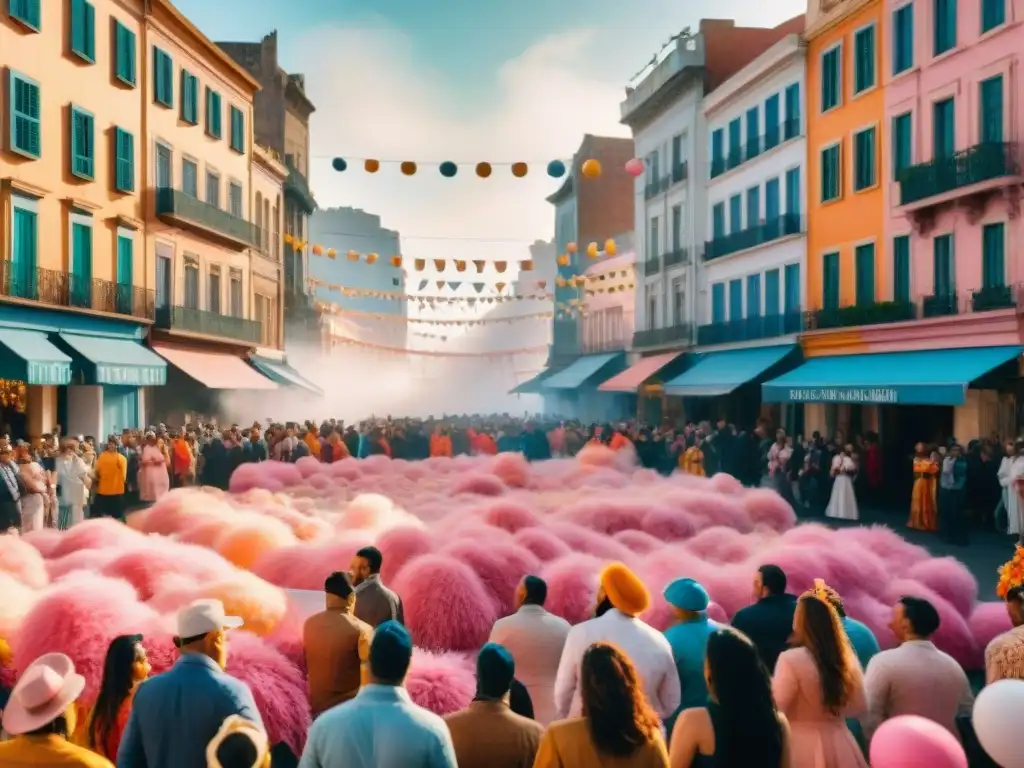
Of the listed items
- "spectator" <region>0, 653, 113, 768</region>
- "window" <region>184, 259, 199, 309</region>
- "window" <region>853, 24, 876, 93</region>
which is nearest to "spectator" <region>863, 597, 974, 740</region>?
"spectator" <region>0, 653, 113, 768</region>

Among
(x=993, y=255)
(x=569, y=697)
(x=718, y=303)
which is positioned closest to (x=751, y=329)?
(x=718, y=303)

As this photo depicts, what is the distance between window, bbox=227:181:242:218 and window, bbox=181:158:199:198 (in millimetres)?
2978

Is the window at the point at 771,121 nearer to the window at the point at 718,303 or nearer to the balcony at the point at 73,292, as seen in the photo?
the window at the point at 718,303

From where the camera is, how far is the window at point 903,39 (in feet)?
82.5

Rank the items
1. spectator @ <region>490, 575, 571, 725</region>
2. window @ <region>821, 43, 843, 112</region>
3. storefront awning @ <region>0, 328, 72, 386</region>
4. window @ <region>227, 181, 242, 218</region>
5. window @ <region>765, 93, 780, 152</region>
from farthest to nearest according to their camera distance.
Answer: window @ <region>227, 181, 242, 218</region> < window @ <region>765, 93, 780, 152</region> < window @ <region>821, 43, 843, 112</region> < storefront awning @ <region>0, 328, 72, 386</region> < spectator @ <region>490, 575, 571, 725</region>

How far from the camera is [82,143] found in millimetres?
25375

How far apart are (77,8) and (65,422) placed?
10019 millimetres

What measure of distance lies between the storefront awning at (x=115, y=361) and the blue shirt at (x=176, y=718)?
21591 mm

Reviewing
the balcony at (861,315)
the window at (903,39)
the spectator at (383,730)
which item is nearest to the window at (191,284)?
Result: the balcony at (861,315)

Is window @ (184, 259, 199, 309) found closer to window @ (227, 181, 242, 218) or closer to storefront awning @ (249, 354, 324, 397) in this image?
window @ (227, 181, 242, 218)

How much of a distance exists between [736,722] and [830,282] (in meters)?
27.3

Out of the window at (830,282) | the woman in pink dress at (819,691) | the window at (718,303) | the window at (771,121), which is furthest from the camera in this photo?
the window at (718,303)

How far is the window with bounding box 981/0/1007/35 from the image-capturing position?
70.5 ft

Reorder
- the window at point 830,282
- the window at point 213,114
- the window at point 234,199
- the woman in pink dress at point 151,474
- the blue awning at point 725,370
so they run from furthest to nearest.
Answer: the window at point 234,199 < the window at point 213,114 < the blue awning at point 725,370 < the window at point 830,282 < the woman in pink dress at point 151,474
